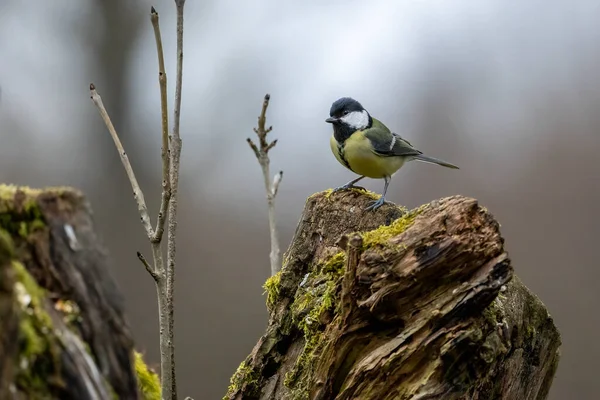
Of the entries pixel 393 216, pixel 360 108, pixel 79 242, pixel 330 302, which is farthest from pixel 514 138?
pixel 79 242

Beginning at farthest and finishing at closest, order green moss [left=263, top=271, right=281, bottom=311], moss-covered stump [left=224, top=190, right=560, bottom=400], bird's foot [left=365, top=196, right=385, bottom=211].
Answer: bird's foot [left=365, top=196, right=385, bottom=211] < green moss [left=263, top=271, right=281, bottom=311] < moss-covered stump [left=224, top=190, right=560, bottom=400]

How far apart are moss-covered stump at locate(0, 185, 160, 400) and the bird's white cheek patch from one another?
133cm

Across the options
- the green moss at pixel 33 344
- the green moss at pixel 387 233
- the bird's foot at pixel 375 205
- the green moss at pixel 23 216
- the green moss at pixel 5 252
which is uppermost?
the green moss at pixel 23 216

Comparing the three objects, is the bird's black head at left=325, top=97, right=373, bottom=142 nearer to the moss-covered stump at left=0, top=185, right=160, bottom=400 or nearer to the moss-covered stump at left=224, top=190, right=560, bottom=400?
the moss-covered stump at left=224, top=190, right=560, bottom=400

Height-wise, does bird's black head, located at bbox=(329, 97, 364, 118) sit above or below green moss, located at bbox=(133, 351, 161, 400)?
above

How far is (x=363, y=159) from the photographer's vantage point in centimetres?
175

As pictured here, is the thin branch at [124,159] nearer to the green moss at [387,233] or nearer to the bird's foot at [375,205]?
the green moss at [387,233]

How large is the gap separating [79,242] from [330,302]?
54 centimetres

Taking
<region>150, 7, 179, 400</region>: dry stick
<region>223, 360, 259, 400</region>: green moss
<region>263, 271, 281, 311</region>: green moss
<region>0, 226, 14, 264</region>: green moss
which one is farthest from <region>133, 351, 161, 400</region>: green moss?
<region>0, 226, 14, 264</region>: green moss

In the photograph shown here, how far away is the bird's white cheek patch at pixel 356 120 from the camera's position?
182 cm

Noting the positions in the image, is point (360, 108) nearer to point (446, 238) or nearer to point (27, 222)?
point (446, 238)

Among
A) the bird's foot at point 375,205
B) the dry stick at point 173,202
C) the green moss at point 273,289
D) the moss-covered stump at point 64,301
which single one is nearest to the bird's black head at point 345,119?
the bird's foot at point 375,205

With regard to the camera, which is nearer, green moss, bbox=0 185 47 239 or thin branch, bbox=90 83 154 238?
green moss, bbox=0 185 47 239

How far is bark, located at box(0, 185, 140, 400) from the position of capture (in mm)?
464
